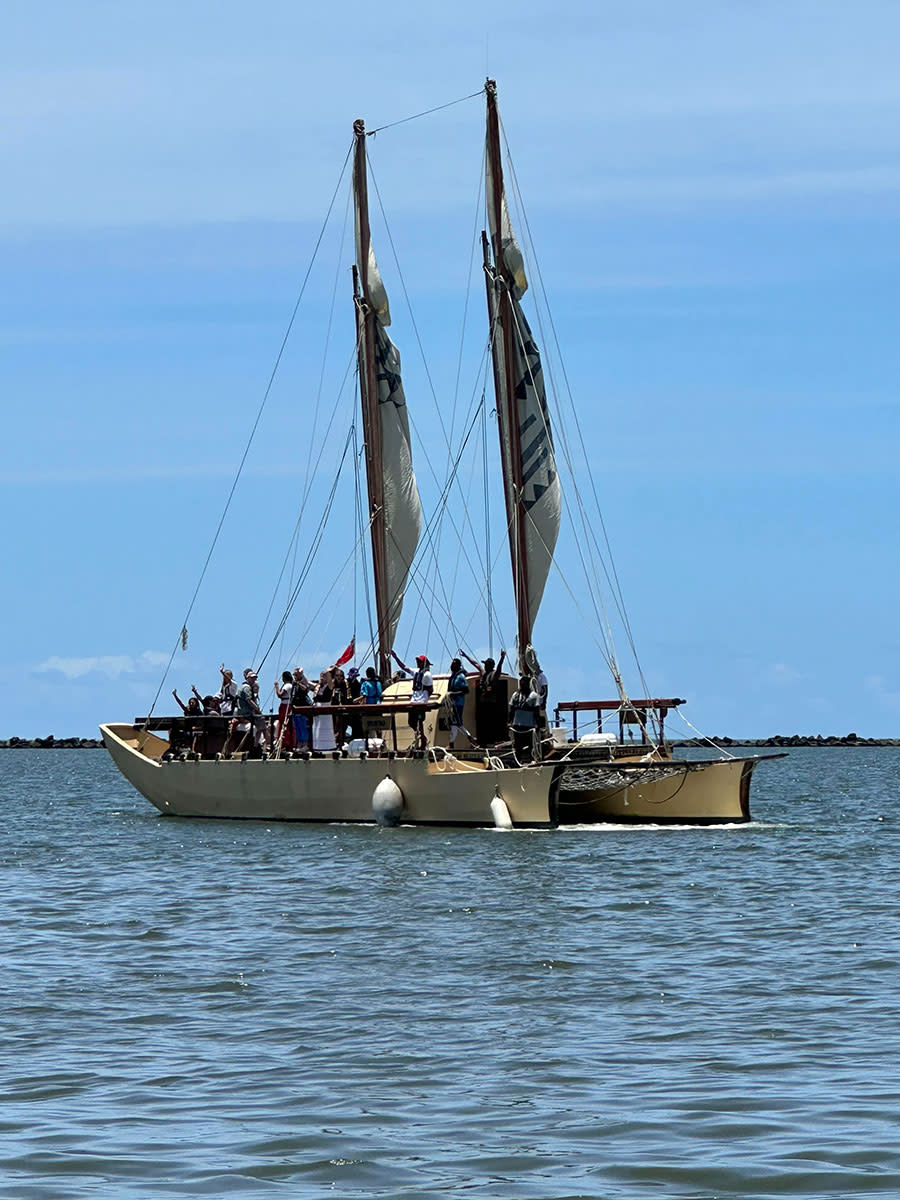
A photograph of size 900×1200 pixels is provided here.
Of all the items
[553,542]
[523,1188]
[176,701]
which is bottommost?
[523,1188]

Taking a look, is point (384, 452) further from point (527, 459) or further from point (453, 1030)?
point (453, 1030)

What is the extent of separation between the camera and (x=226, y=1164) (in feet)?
36.0

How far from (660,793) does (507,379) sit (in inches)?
357

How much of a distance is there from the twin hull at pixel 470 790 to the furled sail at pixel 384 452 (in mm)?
Answer: 4491

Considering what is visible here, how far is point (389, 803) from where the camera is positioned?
119 ft

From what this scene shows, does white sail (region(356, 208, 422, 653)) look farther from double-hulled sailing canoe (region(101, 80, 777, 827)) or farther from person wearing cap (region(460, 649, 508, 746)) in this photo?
person wearing cap (region(460, 649, 508, 746))

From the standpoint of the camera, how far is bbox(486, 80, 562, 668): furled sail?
127ft

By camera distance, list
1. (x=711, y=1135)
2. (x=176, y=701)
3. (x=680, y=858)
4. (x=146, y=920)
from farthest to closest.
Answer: (x=176, y=701) → (x=680, y=858) → (x=146, y=920) → (x=711, y=1135)

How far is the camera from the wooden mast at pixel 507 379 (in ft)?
126

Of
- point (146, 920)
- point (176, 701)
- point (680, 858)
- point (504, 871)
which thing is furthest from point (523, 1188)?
point (176, 701)

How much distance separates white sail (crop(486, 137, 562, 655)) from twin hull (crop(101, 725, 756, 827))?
363cm

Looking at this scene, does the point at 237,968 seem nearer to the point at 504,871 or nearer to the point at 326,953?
the point at 326,953

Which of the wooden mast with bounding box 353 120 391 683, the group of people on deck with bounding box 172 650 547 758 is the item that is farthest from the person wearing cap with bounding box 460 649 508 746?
the wooden mast with bounding box 353 120 391 683

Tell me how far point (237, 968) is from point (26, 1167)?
8001 millimetres
